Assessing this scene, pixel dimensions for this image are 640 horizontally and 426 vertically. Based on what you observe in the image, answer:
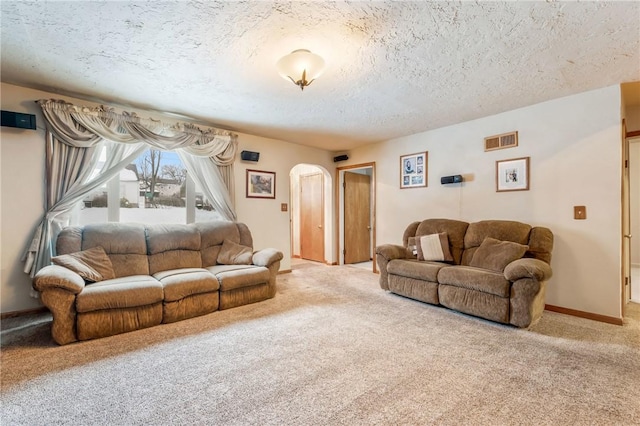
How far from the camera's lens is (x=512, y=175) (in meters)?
3.69

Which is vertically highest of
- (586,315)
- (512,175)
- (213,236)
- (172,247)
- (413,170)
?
(413,170)

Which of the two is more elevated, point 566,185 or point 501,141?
point 501,141

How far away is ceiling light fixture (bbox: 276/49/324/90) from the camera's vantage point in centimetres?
224

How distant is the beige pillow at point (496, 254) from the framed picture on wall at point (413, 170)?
1.55 metres

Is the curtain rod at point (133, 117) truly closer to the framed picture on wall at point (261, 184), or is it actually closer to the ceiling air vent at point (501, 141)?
the framed picture on wall at point (261, 184)

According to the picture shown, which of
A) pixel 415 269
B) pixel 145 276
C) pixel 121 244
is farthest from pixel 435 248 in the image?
pixel 121 244

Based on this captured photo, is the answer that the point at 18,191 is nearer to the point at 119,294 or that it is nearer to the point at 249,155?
the point at 119,294

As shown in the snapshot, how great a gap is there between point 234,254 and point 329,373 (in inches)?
92.2

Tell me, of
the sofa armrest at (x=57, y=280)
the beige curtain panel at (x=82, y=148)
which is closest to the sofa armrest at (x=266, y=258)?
the beige curtain panel at (x=82, y=148)

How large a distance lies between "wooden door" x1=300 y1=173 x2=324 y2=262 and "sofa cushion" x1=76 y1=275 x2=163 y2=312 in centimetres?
406

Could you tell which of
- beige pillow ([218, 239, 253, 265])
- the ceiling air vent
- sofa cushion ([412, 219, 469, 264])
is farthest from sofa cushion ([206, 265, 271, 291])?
the ceiling air vent

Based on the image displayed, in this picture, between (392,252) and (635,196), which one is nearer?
(392,252)

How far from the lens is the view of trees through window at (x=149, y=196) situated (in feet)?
11.7

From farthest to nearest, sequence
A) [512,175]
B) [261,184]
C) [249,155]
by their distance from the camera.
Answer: [261,184]
[249,155]
[512,175]
